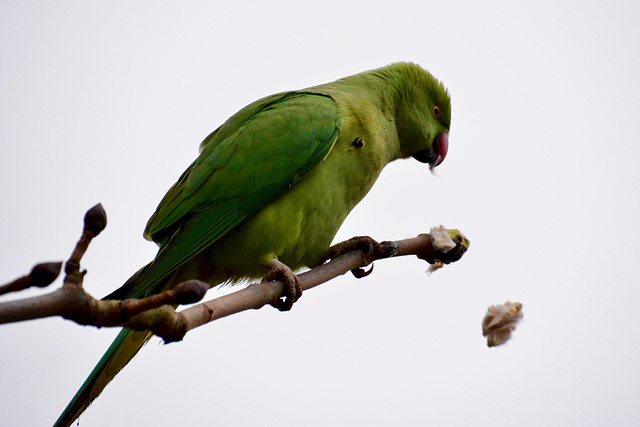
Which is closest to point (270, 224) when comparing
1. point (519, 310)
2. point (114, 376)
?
point (114, 376)

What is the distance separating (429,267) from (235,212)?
3.84 ft

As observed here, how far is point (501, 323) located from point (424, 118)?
1752 millimetres

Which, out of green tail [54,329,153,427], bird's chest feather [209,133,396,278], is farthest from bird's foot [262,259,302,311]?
green tail [54,329,153,427]

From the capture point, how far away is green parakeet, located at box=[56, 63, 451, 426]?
11.2ft

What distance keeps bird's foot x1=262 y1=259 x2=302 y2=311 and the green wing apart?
381mm

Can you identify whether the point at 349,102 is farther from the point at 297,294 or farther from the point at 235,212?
the point at 297,294

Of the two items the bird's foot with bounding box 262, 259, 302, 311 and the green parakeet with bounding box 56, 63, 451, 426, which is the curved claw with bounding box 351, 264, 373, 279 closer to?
the green parakeet with bounding box 56, 63, 451, 426

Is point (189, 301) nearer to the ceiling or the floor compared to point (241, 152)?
nearer to the floor

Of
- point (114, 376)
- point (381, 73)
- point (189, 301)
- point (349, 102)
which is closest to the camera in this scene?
point (189, 301)

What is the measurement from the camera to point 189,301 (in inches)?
63.4

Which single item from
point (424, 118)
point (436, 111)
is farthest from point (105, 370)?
point (436, 111)

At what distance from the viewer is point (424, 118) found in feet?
14.7

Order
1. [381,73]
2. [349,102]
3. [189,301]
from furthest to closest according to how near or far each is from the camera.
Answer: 1. [381,73]
2. [349,102]
3. [189,301]

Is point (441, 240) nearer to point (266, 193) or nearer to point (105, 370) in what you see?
point (266, 193)
